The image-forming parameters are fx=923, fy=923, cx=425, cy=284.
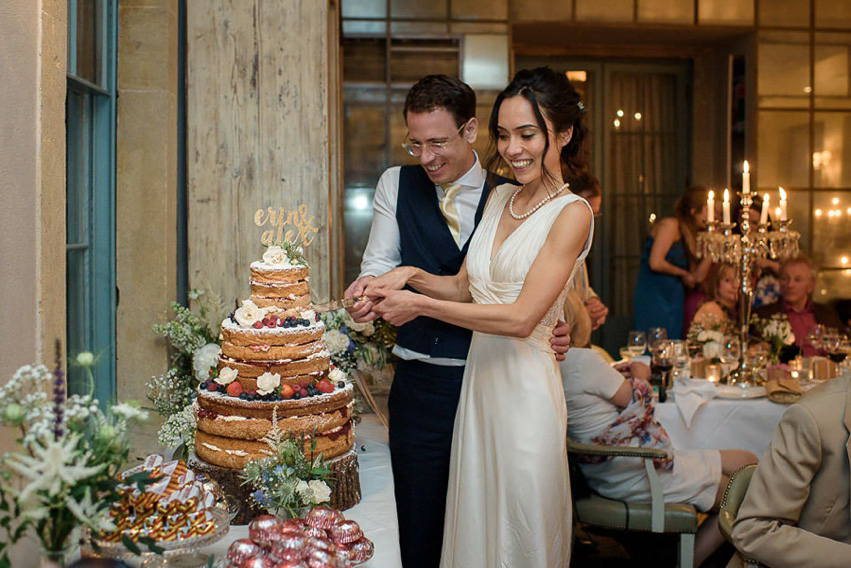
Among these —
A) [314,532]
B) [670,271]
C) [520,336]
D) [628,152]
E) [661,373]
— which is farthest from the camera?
[628,152]

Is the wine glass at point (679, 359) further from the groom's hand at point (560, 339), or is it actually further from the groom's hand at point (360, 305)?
the groom's hand at point (360, 305)

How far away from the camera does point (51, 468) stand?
115 cm

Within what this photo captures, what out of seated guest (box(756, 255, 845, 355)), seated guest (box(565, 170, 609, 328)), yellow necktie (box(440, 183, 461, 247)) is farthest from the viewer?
seated guest (box(756, 255, 845, 355))

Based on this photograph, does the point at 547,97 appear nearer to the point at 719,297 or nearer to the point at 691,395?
the point at 691,395

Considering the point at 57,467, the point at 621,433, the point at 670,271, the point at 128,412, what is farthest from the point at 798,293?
the point at 57,467

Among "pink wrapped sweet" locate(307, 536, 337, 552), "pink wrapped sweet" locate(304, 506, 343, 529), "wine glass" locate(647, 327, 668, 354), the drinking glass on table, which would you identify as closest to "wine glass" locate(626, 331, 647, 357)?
"wine glass" locate(647, 327, 668, 354)

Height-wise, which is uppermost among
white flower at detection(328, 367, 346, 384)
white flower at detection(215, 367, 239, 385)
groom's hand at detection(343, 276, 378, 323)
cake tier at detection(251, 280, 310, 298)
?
cake tier at detection(251, 280, 310, 298)

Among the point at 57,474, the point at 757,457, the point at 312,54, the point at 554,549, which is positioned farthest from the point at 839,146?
the point at 57,474

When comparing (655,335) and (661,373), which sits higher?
(655,335)

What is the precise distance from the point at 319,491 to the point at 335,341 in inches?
40.5

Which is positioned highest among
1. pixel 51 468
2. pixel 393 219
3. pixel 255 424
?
pixel 393 219

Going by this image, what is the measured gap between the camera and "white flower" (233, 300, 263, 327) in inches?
81.4

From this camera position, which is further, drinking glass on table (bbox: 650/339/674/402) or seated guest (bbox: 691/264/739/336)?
seated guest (bbox: 691/264/739/336)

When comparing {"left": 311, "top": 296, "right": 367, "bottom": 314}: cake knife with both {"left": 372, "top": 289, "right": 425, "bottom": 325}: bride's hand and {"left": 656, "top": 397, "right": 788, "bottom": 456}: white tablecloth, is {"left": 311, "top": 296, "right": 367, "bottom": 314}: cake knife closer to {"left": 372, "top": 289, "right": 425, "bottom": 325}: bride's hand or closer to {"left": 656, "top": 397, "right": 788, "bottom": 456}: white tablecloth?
{"left": 372, "top": 289, "right": 425, "bottom": 325}: bride's hand
